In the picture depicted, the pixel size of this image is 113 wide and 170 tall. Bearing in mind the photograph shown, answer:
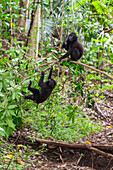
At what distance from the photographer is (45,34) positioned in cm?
923

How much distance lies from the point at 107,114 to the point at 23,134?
3860mm

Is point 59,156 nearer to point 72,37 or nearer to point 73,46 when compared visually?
point 73,46

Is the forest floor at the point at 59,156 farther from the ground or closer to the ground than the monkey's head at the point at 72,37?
closer to the ground

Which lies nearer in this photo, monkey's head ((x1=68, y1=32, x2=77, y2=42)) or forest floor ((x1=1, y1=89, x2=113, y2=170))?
monkey's head ((x1=68, y1=32, x2=77, y2=42))

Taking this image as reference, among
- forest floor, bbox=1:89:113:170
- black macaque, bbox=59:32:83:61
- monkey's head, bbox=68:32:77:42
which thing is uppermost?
monkey's head, bbox=68:32:77:42

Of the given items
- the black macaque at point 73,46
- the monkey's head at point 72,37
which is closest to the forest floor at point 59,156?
the black macaque at point 73,46

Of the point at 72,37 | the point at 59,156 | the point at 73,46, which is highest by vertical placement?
the point at 72,37

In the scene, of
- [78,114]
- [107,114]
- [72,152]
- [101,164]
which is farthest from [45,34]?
[101,164]

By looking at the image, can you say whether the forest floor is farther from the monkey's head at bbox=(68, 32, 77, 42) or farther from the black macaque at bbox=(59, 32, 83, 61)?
the monkey's head at bbox=(68, 32, 77, 42)

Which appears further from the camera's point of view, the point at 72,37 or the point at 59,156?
the point at 59,156

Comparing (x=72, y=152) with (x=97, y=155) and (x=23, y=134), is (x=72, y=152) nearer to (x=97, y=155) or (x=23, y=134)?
(x=97, y=155)

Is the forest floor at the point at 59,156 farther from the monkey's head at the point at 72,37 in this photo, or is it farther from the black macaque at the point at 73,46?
the monkey's head at the point at 72,37

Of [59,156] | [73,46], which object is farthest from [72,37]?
[59,156]

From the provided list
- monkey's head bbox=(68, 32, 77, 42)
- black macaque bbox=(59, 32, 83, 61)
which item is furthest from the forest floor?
monkey's head bbox=(68, 32, 77, 42)
